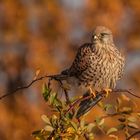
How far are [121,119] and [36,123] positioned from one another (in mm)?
9792

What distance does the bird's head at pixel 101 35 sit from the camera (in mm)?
5707

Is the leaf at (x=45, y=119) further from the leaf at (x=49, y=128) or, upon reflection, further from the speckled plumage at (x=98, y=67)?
the speckled plumage at (x=98, y=67)

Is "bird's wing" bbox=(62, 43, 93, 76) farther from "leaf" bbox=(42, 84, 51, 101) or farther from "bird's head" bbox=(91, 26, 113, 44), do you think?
"leaf" bbox=(42, 84, 51, 101)

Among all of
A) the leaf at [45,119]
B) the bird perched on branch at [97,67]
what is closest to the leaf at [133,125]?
the leaf at [45,119]

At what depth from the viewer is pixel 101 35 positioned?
227 inches

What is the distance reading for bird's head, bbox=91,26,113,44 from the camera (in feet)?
18.7

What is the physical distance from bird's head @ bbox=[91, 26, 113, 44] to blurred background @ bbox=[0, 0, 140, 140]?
763cm

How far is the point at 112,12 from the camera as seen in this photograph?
1427 centimetres

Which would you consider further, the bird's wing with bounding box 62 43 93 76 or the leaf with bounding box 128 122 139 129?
the bird's wing with bounding box 62 43 93 76

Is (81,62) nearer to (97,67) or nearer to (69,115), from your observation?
(97,67)

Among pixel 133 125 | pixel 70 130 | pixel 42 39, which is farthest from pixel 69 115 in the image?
pixel 42 39

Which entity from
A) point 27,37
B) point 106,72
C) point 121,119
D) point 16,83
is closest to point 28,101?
point 16,83

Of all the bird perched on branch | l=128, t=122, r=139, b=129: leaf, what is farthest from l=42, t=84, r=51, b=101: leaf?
the bird perched on branch

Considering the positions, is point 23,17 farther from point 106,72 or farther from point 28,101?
point 106,72
